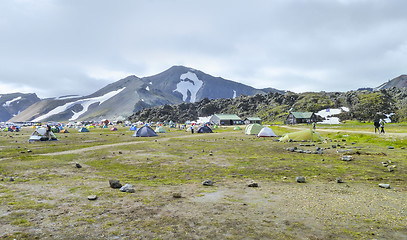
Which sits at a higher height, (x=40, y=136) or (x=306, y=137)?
(x=306, y=137)

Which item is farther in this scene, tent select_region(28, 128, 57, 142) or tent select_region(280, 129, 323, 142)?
tent select_region(28, 128, 57, 142)

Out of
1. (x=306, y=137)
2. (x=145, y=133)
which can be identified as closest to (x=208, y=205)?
(x=306, y=137)

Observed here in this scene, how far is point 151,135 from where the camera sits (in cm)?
5572

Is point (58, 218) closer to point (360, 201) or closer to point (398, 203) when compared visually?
point (360, 201)

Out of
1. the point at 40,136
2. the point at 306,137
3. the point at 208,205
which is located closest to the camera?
the point at 208,205

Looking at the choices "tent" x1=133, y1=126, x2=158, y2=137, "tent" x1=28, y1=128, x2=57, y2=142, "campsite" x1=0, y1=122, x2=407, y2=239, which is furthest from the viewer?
"tent" x1=133, y1=126, x2=158, y2=137

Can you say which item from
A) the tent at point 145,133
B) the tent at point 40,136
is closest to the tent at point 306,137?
the tent at point 145,133

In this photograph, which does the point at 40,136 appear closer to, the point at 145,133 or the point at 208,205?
the point at 145,133

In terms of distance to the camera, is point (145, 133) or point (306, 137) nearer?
point (306, 137)

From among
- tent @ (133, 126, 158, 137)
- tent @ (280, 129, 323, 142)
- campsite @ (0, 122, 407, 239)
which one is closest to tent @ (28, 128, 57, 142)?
tent @ (133, 126, 158, 137)

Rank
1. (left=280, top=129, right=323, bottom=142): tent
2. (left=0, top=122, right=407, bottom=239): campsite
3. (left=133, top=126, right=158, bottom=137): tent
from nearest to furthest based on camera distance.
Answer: (left=0, top=122, right=407, bottom=239): campsite
(left=280, top=129, right=323, bottom=142): tent
(left=133, top=126, right=158, bottom=137): tent

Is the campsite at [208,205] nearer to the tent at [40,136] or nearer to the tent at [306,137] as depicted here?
the tent at [306,137]

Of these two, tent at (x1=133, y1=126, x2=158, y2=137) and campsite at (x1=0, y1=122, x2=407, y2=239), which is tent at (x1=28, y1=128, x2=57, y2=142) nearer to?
tent at (x1=133, y1=126, x2=158, y2=137)

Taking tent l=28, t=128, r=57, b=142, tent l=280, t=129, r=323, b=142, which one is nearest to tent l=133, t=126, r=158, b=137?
tent l=28, t=128, r=57, b=142
